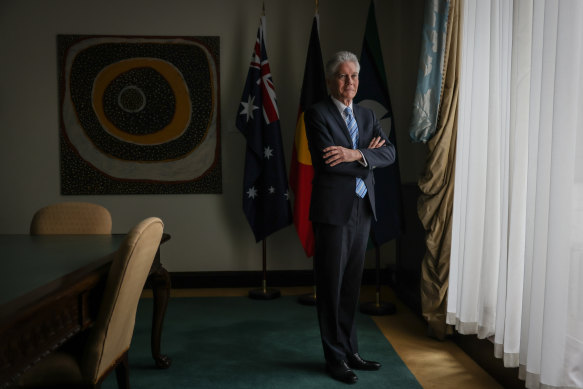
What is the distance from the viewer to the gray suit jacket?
7.43 ft

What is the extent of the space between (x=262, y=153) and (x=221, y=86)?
734mm

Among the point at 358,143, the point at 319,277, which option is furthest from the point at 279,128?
the point at 319,277

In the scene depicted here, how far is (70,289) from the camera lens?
1313 mm

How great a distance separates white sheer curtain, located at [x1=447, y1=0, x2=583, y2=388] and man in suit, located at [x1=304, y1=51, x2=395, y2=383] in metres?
0.52

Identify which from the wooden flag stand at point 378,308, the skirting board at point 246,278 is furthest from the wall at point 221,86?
the wooden flag stand at point 378,308

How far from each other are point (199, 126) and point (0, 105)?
1.63 m

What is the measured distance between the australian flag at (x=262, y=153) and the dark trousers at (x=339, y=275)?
143 centimetres

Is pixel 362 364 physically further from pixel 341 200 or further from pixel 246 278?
pixel 246 278

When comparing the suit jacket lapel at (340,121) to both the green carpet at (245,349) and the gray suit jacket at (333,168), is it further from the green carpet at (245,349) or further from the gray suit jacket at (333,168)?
the green carpet at (245,349)

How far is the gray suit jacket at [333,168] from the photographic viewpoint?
89.1 inches

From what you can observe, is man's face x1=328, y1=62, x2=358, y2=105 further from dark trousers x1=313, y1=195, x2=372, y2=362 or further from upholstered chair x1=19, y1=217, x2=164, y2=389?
upholstered chair x1=19, y1=217, x2=164, y2=389

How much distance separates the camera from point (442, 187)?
278 centimetres

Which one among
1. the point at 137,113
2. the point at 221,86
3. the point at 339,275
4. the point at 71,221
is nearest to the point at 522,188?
the point at 339,275

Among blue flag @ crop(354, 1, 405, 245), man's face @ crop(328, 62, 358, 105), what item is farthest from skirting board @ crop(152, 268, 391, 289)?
man's face @ crop(328, 62, 358, 105)
